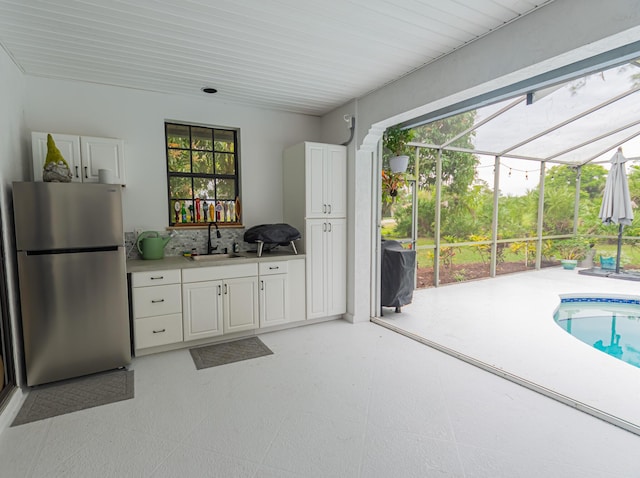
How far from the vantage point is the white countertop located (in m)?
3.27

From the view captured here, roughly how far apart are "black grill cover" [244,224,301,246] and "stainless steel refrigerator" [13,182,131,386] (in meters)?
1.32

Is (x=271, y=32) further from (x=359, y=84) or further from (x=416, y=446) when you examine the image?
(x=416, y=446)

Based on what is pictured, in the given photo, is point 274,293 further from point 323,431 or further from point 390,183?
point 390,183

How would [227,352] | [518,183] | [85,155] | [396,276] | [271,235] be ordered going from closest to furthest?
[85,155]
[227,352]
[271,235]
[396,276]
[518,183]

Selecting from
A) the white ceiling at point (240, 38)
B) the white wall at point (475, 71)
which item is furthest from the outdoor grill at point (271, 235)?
the white ceiling at point (240, 38)

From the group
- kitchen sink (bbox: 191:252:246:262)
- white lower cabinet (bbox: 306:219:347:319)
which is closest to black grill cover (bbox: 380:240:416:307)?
white lower cabinet (bbox: 306:219:347:319)

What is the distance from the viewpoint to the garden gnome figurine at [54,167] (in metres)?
2.78

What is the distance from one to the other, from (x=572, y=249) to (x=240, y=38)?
27.2 ft

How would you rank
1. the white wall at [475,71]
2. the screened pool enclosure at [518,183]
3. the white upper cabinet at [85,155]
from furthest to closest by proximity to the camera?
the screened pool enclosure at [518,183] < the white upper cabinet at [85,155] < the white wall at [475,71]

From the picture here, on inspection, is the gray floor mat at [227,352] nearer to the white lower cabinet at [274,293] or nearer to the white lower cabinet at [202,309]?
the white lower cabinet at [202,309]

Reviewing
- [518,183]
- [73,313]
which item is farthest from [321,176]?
[518,183]

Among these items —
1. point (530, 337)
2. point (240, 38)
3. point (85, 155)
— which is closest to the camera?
point (240, 38)

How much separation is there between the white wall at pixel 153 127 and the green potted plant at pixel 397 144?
1.00 metres

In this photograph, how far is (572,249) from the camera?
7.86 meters
